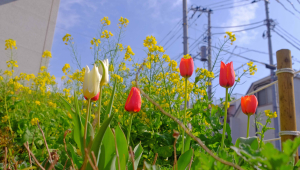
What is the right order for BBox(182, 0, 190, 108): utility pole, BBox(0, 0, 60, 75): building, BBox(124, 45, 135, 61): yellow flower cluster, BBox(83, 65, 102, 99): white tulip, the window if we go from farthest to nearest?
1. the window
2. BBox(182, 0, 190, 108): utility pole
3. BBox(0, 0, 60, 75): building
4. BBox(124, 45, 135, 61): yellow flower cluster
5. BBox(83, 65, 102, 99): white tulip

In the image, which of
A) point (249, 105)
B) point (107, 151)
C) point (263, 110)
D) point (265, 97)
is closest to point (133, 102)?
point (107, 151)

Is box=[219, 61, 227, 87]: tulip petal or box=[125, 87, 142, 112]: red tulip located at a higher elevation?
box=[219, 61, 227, 87]: tulip petal

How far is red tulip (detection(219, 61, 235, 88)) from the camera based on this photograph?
0.91 metres

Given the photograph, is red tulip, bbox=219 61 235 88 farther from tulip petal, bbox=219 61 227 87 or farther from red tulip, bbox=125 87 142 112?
red tulip, bbox=125 87 142 112

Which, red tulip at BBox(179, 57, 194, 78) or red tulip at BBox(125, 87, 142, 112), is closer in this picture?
red tulip at BBox(125, 87, 142, 112)

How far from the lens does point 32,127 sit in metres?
1.91

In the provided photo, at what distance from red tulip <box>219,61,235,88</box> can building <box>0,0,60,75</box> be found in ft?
17.7

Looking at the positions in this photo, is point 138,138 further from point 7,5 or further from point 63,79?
point 7,5

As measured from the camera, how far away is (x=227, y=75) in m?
0.92

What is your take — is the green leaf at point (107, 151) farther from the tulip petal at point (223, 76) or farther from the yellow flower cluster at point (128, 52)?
the yellow flower cluster at point (128, 52)

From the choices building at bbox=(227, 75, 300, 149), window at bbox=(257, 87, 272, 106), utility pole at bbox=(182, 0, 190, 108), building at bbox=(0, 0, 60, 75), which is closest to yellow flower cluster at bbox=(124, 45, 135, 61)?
building at bbox=(0, 0, 60, 75)

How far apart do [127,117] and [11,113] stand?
1.29 m

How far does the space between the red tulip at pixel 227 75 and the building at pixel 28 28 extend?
17.7ft

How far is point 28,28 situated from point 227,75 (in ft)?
21.5
